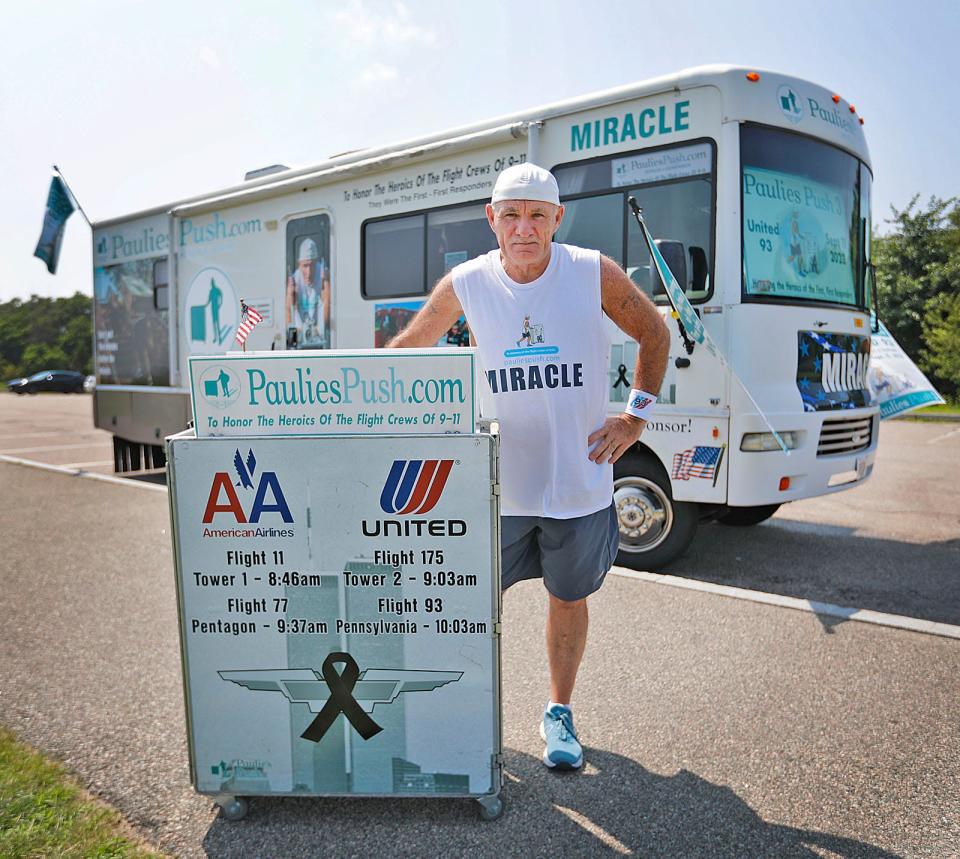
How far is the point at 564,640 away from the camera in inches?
114

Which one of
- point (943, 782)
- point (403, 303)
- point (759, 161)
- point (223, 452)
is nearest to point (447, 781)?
point (223, 452)

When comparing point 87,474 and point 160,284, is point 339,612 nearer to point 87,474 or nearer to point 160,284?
point 160,284

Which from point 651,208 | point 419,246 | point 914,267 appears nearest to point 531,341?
point 651,208

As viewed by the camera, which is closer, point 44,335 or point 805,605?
point 805,605

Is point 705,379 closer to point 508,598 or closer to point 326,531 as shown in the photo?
point 508,598

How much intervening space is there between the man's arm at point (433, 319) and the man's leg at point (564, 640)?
0.99 m

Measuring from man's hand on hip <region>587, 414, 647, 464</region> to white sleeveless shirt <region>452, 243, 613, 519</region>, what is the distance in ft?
0.08

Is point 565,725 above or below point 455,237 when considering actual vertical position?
below

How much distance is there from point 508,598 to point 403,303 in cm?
278

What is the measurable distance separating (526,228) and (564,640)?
1.37 m

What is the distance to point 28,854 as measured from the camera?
7.70ft

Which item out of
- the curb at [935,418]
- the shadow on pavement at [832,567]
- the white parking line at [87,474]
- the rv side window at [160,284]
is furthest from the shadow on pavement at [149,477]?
the curb at [935,418]

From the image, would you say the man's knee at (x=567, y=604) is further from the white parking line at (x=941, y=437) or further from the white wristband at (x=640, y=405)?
the white parking line at (x=941, y=437)

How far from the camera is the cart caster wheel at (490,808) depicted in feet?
8.28
